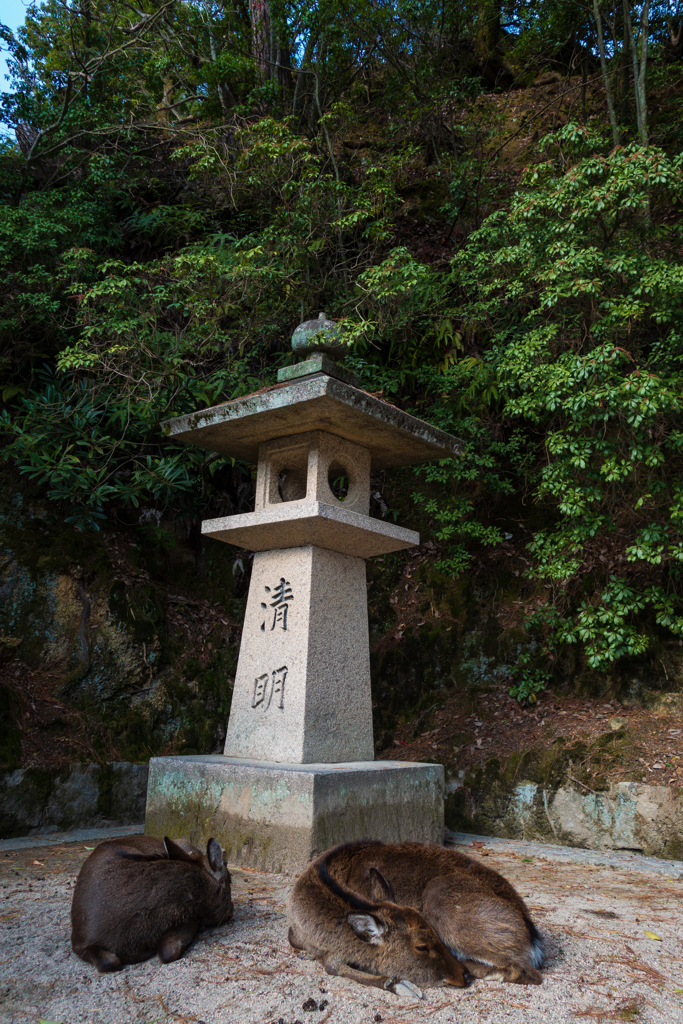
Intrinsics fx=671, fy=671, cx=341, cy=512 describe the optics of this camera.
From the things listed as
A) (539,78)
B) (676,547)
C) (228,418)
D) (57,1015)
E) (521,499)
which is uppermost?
(539,78)

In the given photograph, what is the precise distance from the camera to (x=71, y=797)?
5.56 metres

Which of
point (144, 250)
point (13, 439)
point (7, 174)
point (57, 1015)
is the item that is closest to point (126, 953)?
point (57, 1015)

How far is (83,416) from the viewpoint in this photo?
22.7 feet

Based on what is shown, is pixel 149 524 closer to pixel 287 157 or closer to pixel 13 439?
pixel 13 439

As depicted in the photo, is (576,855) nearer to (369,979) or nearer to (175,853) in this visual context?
(369,979)

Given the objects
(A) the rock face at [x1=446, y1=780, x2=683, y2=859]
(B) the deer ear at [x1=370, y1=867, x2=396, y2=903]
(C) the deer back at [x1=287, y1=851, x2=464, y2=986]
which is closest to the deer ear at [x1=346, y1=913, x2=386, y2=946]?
(C) the deer back at [x1=287, y1=851, x2=464, y2=986]

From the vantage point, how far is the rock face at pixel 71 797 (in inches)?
206

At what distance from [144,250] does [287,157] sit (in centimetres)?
301

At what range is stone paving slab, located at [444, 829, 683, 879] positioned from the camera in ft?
15.3

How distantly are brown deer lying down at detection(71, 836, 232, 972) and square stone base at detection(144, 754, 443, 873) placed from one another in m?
1.05

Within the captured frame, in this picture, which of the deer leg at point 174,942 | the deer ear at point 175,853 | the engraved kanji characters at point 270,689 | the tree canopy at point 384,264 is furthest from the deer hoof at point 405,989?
the tree canopy at point 384,264

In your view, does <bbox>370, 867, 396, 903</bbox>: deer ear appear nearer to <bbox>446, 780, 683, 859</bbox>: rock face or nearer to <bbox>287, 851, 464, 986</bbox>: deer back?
<bbox>287, 851, 464, 986</bbox>: deer back

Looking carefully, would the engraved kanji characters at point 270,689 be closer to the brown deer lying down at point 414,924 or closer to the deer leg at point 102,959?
the brown deer lying down at point 414,924

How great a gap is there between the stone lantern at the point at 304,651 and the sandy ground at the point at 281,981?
0.57 metres
